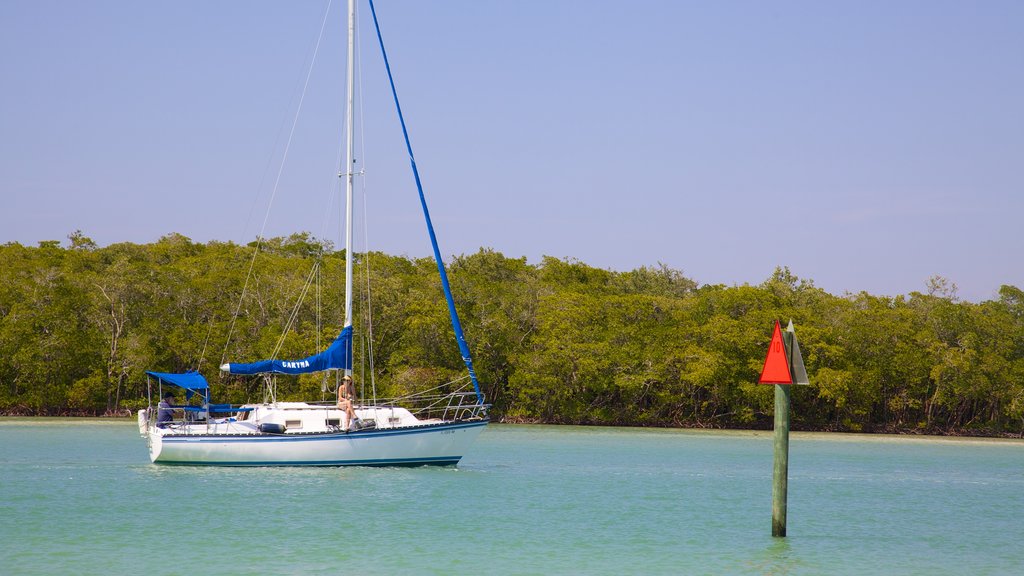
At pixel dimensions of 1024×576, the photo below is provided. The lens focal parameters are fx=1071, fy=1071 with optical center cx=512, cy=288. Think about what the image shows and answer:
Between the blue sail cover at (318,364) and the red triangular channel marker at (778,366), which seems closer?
the red triangular channel marker at (778,366)

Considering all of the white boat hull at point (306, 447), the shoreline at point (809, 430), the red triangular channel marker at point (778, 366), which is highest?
the red triangular channel marker at point (778, 366)

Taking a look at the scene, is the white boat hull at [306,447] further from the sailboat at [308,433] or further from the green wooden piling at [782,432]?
the green wooden piling at [782,432]

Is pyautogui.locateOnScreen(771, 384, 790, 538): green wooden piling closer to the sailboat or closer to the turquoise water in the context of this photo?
the turquoise water

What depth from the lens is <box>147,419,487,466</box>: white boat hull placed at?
92.4ft

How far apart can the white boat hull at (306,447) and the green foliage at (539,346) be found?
90.0ft

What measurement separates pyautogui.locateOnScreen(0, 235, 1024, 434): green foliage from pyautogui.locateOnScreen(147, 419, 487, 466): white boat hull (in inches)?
1080

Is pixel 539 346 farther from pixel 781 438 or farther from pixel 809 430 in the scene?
pixel 781 438

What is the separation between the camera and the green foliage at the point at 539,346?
59.3m

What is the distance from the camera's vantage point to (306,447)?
92.4 ft

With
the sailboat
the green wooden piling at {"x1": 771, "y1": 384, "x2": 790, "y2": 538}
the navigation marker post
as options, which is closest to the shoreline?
the sailboat

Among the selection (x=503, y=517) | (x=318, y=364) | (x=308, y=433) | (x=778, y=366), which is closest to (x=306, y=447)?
(x=308, y=433)

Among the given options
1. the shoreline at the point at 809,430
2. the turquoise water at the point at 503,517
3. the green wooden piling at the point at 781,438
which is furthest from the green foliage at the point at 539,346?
the green wooden piling at the point at 781,438

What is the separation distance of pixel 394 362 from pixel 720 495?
35.3 m

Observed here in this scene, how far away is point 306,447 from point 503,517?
8061 mm
